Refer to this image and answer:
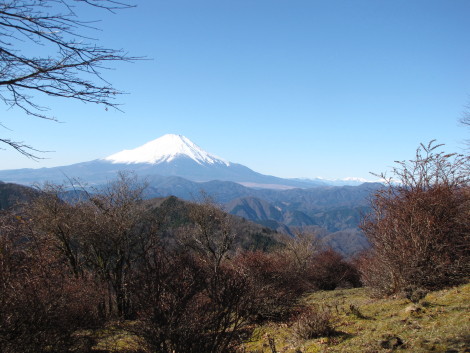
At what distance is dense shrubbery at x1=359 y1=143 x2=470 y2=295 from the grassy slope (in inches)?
37.7

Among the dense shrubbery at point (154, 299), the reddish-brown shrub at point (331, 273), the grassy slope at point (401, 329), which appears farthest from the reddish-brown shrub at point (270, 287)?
the reddish-brown shrub at point (331, 273)

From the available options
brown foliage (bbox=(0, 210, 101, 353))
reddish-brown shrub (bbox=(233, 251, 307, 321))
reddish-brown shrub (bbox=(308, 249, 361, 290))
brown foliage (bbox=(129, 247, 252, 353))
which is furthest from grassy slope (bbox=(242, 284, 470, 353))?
reddish-brown shrub (bbox=(308, 249, 361, 290))

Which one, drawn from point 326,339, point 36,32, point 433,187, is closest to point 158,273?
point 36,32

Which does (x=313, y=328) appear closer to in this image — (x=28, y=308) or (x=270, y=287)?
(x=270, y=287)

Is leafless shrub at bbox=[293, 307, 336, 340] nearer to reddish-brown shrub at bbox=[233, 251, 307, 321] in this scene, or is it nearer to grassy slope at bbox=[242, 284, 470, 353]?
grassy slope at bbox=[242, 284, 470, 353]

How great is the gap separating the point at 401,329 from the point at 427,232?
4.55 m

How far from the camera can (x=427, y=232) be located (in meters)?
10.0

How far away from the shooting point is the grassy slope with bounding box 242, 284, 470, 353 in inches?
222

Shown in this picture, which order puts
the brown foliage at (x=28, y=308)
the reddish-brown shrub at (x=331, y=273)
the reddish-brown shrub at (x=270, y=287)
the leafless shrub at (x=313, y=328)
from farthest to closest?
1. the reddish-brown shrub at (x=331, y=273)
2. the reddish-brown shrub at (x=270, y=287)
3. the leafless shrub at (x=313, y=328)
4. the brown foliage at (x=28, y=308)

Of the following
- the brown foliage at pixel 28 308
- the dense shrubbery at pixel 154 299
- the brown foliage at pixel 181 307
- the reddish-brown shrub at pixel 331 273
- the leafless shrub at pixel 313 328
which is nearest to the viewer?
the brown foliage at pixel 181 307

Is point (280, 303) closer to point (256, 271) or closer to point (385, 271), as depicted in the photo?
point (256, 271)

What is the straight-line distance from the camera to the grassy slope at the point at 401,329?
18.5 ft

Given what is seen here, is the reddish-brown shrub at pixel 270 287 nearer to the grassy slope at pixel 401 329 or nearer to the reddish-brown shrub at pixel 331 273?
the grassy slope at pixel 401 329

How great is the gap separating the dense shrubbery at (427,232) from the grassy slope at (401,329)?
958 mm
